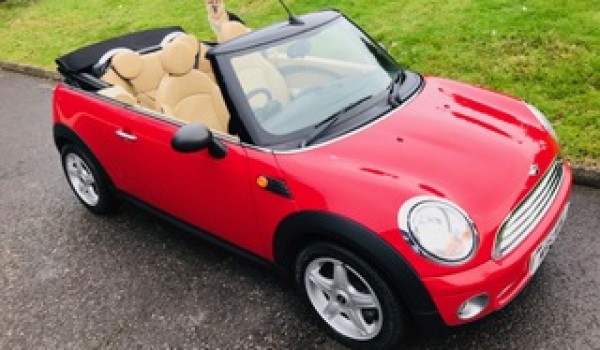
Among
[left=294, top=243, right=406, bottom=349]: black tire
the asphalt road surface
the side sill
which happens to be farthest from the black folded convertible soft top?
[left=294, top=243, right=406, bottom=349]: black tire

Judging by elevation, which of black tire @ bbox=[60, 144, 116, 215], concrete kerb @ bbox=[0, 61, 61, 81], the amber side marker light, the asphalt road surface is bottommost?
concrete kerb @ bbox=[0, 61, 61, 81]

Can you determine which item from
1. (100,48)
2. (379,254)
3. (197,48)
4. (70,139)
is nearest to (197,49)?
(197,48)

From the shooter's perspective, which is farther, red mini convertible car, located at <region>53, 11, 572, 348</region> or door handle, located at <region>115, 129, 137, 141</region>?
door handle, located at <region>115, 129, 137, 141</region>

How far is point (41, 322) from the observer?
12.1 feet

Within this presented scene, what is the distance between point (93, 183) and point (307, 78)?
2037 mm

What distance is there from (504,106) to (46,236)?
3.36 m

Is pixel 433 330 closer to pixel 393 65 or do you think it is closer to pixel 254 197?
pixel 254 197

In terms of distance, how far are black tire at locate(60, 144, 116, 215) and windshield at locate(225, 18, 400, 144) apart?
5.21ft

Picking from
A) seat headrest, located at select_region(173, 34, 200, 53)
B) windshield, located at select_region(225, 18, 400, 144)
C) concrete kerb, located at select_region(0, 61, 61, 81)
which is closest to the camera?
windshield, located at select_region(225, 18, 400, 144)

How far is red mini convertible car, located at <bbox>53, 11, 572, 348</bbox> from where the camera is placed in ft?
8.71

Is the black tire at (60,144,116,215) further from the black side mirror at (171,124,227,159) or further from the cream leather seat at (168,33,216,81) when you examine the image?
the black side mirror at (171,124,227,159)

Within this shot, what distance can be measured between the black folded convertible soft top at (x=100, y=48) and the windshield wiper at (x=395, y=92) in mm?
2175

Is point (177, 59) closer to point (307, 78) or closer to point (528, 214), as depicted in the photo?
point (307, 78)

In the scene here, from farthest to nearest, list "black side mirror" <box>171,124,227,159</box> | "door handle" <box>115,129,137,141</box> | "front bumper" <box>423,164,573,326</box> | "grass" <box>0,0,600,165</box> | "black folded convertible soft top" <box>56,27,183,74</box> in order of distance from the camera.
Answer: "grass" <box>0,0,600,165</box> < "black folded convertible soft top" <box>56,27,183,74</box> < "door handle" <box>115,129,137,141</box> < "black side mirror" <box>171,124,227,159</box> < "front bumper" <box>423,164,573,326</box>
